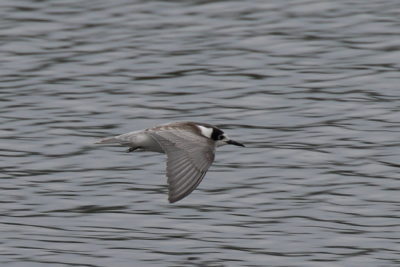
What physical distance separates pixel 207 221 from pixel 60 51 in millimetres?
9664

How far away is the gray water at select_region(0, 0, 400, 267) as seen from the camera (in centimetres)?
1478

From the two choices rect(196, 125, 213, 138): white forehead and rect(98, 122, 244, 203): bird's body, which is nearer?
rect(98, 122, 244, 203): bird's body

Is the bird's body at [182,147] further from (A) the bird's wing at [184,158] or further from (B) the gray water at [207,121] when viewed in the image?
(B) the gray water at [207,121]

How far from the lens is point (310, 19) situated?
25.9m

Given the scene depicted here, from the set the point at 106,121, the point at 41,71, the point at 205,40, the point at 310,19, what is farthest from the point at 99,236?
the point at 310,19

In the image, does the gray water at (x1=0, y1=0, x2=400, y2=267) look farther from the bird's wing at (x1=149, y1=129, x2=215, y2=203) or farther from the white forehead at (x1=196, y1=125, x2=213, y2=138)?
→ the white forehead at (x1=196, y1=125, x2=213, y2=138)

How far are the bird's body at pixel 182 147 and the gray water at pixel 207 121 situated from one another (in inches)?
36.3

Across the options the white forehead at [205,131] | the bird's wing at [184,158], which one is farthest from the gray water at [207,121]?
the white forehead at [205,131]

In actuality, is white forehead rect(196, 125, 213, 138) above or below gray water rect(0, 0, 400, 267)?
above

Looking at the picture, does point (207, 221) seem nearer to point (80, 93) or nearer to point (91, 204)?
point (91, 204)

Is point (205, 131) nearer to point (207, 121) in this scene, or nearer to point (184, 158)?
point (184, 158)

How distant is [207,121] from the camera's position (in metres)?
20.0

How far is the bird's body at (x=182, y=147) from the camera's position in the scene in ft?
45.3

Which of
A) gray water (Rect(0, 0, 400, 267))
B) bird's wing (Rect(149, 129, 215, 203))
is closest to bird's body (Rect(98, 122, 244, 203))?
bird's wing (Rect(149, 129, 215, 203))
